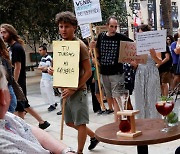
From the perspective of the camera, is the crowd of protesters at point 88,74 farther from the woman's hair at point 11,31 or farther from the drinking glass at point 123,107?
the drinking glass at point 123,107

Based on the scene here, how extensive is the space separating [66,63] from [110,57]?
165cm

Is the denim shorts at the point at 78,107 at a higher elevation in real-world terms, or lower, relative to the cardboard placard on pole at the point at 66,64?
lower

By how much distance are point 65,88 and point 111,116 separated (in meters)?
2.69

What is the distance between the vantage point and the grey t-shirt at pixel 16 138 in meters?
1.71

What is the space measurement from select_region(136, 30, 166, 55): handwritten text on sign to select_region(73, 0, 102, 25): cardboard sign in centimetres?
230

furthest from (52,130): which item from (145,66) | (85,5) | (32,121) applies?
(85,5)

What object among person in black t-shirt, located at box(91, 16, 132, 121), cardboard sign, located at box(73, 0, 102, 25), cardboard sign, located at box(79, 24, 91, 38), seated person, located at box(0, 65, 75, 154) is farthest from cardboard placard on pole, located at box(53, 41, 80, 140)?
cardboard sign, located at box(79, 24, 91, 38)

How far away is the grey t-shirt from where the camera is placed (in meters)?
1.71

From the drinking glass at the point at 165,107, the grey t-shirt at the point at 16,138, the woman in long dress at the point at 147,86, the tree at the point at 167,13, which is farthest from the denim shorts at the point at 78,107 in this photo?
the tree at the point at 167,13

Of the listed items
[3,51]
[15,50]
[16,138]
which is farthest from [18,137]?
[15,50]

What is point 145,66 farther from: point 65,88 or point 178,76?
point 178,76

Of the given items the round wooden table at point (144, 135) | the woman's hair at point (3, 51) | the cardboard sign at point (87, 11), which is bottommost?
the round wooden table at point (144, 135)

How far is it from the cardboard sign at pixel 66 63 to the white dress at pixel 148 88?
1170 millimetres

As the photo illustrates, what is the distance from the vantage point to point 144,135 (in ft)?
8.68
